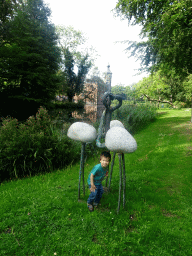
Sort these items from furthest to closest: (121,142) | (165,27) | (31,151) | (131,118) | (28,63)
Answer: (131,118)
(28,63)
(165,27)
(31,151)
(121,142)

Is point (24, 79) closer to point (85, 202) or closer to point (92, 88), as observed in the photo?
point (92, 88)

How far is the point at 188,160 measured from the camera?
413 cm

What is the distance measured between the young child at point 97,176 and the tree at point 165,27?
17.3ft

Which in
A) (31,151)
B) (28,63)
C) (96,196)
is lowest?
(96,196)

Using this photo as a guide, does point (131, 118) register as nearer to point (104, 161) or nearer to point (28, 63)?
point (28, 63)

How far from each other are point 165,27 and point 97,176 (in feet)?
20.8

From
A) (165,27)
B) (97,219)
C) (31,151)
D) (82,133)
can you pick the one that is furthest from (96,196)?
(165,27)

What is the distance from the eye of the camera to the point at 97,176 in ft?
7.44

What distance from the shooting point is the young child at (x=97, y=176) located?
7.22 ft

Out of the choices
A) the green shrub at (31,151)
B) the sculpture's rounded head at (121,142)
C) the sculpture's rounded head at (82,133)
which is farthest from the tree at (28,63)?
the sculpture's rounded head at (121,142)

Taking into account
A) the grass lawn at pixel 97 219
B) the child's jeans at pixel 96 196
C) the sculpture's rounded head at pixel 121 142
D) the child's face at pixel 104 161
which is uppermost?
the sculpture's rounded head at pixel 121 142

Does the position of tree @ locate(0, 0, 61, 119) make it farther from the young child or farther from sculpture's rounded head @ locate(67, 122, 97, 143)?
the young child

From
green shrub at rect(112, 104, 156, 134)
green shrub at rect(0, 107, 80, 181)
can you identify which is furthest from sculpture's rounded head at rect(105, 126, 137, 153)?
green shrub at rect(112, 104, 156, 134)

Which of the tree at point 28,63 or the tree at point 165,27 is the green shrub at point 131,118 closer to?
the tree at point 165,27
